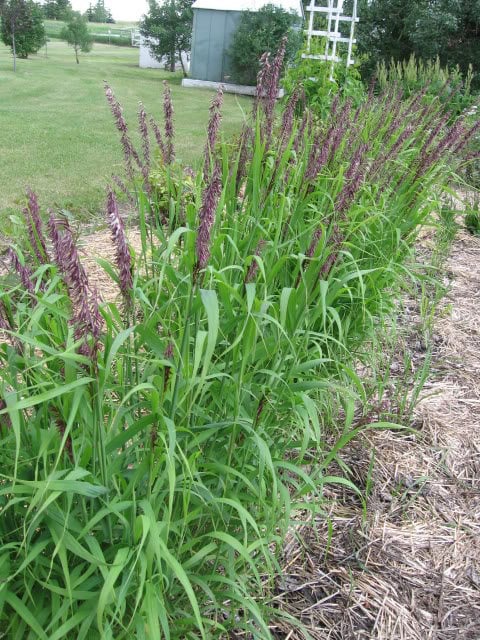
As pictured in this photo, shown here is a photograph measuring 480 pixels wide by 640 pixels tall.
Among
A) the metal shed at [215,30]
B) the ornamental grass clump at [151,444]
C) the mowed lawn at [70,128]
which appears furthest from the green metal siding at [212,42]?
the ornamental grass clump at [151,444]

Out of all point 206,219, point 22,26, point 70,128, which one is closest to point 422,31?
point 22,26

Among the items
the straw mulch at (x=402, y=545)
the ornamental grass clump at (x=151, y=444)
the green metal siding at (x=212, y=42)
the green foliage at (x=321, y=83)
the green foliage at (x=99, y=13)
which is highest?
the green foliage at (x=99, y=13)

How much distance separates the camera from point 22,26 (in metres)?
17.5

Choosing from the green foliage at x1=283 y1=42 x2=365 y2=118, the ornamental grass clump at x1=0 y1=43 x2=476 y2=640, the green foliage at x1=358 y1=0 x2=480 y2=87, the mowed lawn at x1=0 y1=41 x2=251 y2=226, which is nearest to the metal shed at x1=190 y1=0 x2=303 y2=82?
the mowed lawn at x1=0 y1=41 x2=251 y2=226

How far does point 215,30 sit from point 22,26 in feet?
18.4

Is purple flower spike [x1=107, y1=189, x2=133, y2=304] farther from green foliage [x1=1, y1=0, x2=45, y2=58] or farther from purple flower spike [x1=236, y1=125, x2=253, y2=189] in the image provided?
green foliage [x1=1, y1=0, x2=45, y2=58]

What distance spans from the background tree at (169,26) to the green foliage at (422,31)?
5770 mm

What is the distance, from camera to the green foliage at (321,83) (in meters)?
6.60

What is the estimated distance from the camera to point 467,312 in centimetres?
346

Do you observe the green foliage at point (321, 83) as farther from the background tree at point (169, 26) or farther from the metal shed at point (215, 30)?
the background tree at point (169, 26)

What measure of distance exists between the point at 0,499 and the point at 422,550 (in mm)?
1293

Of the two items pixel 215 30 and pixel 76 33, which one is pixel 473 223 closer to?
pixel 215 30

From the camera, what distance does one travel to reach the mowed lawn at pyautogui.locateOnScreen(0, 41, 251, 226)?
6.33 meters

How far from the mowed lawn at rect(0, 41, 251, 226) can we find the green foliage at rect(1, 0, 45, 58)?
96 cm
